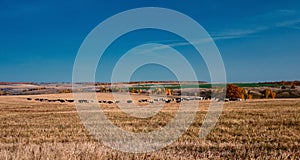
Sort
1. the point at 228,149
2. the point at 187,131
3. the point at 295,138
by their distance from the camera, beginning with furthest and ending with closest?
the point at 187,131 → the point at 295,138 → the point at 228,149

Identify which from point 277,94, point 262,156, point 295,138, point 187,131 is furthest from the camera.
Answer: point 277,94

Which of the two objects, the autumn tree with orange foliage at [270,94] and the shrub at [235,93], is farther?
the autumn tree with orange foliage at [270,94]

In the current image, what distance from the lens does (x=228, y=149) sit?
9.71 meters

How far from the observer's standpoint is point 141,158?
285 inches

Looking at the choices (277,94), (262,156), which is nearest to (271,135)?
(262,156)

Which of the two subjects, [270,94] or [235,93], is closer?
[235,93]

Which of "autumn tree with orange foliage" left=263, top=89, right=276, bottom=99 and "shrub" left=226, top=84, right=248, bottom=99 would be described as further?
"autumn tree with orange foliage" left=263, top=89, right=276, bottom=99

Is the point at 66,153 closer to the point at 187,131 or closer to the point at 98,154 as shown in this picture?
the point at 98,154

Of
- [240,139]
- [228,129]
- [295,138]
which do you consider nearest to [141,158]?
[240,139]

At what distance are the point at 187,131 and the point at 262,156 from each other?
25.2 feet

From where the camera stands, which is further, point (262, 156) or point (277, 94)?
point (277, 94)

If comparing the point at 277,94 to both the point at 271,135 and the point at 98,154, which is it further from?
the point at 98,154

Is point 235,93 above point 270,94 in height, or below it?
above

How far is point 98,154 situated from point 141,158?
2.81ft
